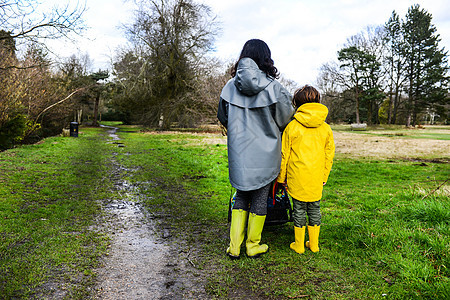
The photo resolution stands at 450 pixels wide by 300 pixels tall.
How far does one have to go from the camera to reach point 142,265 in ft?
10.0

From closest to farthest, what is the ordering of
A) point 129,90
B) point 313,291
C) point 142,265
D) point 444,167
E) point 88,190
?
1. point 313,291
2. point 142,265
3. point 88,190
4. point 444,167
5. point 129,90

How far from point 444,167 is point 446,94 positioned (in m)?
40.3

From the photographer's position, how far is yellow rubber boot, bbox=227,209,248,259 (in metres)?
3.18

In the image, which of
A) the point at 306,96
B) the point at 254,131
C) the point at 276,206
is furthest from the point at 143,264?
the point at 306,96

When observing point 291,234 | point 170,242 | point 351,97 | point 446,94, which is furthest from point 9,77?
point 446,94

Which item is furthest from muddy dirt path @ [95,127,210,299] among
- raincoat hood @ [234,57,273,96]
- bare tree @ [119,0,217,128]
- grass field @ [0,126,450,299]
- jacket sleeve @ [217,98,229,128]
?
bare tree @ [119,0,217,128]

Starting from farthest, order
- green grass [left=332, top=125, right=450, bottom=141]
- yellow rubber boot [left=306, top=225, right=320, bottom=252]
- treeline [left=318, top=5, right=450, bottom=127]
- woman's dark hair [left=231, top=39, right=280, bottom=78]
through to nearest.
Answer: treeline [left=318, top=5, right=450, bottom=127]
green grass [left=332, top=125, right=450, bottom=141]
yellow rubber boot [left=306, top=225, right=320, bottom=252]
woman's dark hair [left=231, top=39, right=280, bottom=78]

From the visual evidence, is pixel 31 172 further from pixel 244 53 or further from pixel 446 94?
pixel 446 94

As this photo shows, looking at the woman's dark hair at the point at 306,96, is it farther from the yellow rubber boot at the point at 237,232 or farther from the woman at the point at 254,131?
the yellow rubber boot at the point at 237,232

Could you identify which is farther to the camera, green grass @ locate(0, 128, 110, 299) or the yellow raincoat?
the yellow raincoat

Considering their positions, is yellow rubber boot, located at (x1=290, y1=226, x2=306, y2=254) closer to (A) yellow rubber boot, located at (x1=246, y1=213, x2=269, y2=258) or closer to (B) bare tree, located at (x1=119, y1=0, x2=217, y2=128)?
(A) yellow rubber boot, located at (x1=246, y1=213, x2=269, y2=258)

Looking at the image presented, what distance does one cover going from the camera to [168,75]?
28453mm

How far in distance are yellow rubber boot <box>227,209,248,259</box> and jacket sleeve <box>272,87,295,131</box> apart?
100 centimetres

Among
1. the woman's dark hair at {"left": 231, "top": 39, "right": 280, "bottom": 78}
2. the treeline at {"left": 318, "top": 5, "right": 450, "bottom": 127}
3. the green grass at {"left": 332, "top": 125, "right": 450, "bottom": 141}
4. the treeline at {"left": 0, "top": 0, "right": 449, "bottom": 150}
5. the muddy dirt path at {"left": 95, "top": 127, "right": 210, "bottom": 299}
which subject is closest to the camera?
the muddy dirt path at {"left": 95, "top": 127, "right": 210, "bottom": 299}
